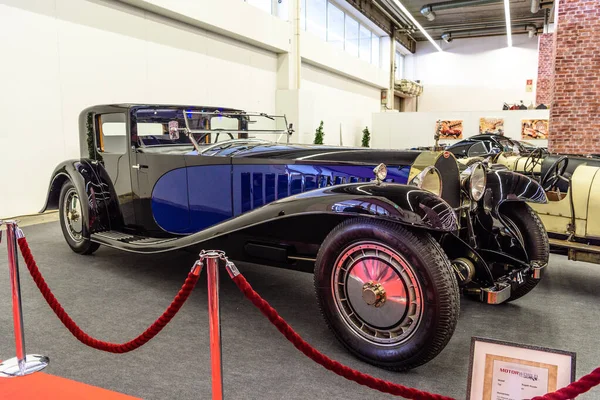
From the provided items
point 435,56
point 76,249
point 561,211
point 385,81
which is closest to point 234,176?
point 76,249

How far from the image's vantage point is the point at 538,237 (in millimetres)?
3441

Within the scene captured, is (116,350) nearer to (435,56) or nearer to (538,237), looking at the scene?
(538,237)

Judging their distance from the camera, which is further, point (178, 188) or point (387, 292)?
point (178, 188)

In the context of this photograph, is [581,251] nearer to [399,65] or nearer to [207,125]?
[207,125]

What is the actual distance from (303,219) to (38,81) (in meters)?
5.90

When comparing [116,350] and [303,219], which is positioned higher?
[303,219]

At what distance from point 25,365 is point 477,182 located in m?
2.85

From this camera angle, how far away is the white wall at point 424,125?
55.2 ft

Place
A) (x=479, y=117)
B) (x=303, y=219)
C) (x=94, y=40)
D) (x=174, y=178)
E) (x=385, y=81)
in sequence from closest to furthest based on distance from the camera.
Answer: (x=303, y=219) → (x=174, y=178) → (x=94, y=40) → (x=479, y=117) → (x=385, y=81)

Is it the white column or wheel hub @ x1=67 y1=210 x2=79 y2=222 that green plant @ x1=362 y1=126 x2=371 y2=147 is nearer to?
the white column

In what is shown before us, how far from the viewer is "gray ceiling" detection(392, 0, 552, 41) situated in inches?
771

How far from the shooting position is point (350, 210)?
248cm

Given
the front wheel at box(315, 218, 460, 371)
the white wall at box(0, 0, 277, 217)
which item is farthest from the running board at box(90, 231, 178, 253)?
the white wall at box(0, 0, 277, 217)

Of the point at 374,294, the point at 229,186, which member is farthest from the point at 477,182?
the point at 229,186
